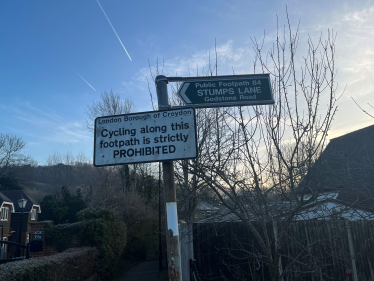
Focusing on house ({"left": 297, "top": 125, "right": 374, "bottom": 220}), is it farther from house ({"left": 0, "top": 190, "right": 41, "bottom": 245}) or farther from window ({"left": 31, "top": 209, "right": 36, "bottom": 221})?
window ({"left": 31, "top": 209, "right": 36, "bottom": 221})

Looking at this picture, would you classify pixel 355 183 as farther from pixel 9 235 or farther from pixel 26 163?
pixel 26 163

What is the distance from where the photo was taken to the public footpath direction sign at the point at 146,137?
7.63 ft

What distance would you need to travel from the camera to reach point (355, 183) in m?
5.19

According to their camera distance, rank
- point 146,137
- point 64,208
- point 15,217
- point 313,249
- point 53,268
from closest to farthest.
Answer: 1. point 146,137
2. point 313,249
3. point 53,268
4. point 15,217
5. point 64,208

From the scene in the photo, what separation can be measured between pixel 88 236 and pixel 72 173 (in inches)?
2039

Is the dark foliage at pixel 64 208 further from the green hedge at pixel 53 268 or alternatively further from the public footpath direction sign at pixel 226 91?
the public footpath direction sign at pixel 226 91

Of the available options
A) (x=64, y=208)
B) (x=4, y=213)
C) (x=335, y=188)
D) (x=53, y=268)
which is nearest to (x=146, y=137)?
(x=335, y=188)

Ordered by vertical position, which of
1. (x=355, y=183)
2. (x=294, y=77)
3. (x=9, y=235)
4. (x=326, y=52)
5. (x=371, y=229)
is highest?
(x=326, y=52)

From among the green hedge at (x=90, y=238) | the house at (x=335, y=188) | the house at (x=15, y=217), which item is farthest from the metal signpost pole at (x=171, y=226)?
the house at (x=15, y=217)

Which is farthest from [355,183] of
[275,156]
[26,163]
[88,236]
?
[26,163]

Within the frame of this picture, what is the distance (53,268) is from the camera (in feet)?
22.9

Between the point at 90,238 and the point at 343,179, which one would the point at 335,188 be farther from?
the point at 90,238

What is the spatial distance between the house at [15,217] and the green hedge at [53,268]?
20581 mm

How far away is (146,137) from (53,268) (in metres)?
6.38
